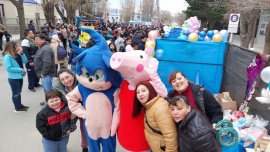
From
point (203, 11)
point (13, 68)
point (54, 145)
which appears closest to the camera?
point (54, 145)

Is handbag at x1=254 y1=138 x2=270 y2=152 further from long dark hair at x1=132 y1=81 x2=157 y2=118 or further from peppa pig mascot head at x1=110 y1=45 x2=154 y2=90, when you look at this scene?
peppa pig mascot head at x1=110 y1=45 x2=154 y2=90

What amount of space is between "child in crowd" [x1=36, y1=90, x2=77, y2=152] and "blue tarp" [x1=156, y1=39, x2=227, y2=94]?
2993 millimetres

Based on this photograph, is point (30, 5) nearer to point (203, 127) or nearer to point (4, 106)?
point (4, 106)

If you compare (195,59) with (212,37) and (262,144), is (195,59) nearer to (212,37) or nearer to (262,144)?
(212,37)

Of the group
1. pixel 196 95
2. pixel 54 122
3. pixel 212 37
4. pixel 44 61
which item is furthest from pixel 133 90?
pixel 212 37

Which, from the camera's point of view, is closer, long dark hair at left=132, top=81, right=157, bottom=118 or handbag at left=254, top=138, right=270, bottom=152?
long dark hair at left=132, top=81, right=157, bottom=118

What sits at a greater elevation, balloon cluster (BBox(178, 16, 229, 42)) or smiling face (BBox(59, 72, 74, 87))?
balloon cluster (BBox(178, 16, 229, 42))

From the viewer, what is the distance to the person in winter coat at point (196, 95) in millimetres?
2160

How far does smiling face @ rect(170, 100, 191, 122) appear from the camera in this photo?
1.77m

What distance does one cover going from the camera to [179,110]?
1776 millimetres

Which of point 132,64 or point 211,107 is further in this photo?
point 211,107

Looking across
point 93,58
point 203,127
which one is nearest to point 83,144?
point 93,58

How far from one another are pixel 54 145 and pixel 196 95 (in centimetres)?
175

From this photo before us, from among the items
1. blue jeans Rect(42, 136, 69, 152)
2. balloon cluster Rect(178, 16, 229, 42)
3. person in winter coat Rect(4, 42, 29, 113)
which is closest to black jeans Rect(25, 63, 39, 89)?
person in winter coat Rect(4, 42, 29, 113)
